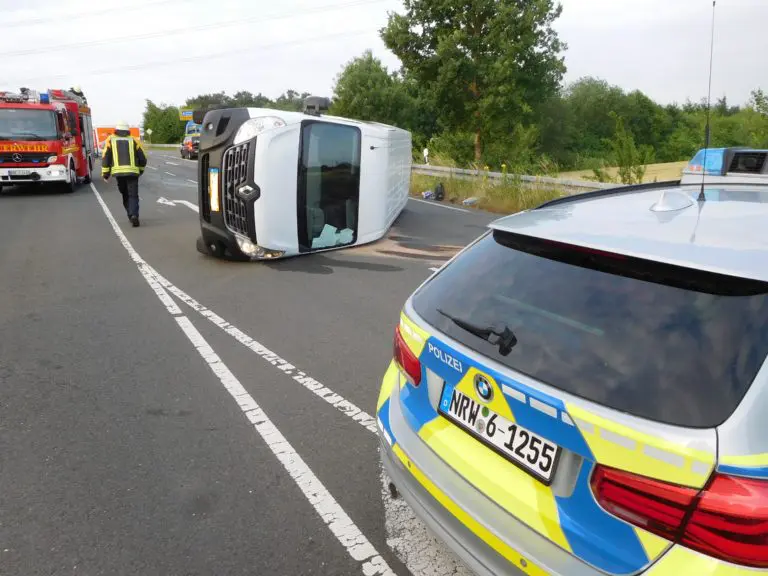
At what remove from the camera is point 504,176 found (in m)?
15.6

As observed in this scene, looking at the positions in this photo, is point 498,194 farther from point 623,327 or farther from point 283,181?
point 623,327

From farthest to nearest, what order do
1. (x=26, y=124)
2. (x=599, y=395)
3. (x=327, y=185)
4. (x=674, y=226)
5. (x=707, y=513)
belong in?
(x=26, y=124), (x=327, y=185), (x=674, y=226), (x=599, y=395), (x=707, y=513)

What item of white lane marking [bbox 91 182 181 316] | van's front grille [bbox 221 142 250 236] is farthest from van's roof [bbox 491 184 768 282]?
van's front grille [bbox 221 142 250 236]

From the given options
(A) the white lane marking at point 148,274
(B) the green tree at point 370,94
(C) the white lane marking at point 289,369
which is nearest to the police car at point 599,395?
(C) the white lane marking at point 289,369

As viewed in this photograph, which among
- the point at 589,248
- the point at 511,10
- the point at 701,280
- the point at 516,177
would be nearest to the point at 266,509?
the point at 589,248

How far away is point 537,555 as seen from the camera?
1692 millimetres

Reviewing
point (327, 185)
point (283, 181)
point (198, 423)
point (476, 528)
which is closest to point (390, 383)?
point (476, 528)

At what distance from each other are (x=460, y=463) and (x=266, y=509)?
1.30 metres

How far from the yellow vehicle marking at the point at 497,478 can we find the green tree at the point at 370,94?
122ft

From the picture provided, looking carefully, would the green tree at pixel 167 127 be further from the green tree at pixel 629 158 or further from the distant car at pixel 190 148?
the green tree at pixel 629 158

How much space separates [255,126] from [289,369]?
14.4ft

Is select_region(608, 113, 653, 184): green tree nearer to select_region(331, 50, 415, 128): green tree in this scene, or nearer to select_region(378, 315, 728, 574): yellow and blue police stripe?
select_region(378, 315, 728, 574): yellow and blue police stripe

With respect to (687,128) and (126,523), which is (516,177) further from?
(687,128)

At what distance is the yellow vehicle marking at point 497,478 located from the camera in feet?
5.62
